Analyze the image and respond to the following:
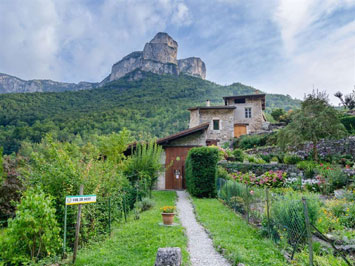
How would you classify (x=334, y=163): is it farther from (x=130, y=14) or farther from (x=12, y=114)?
(x=12, y=114)

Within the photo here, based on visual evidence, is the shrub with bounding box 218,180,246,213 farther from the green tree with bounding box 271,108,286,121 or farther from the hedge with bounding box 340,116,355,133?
the green tree with bounding box 271,108,286,121

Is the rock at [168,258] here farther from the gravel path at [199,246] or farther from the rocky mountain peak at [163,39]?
the rocky mountain peak at [163,39]

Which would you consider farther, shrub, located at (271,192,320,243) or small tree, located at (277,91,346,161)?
small tree, located at (277,91,346,161)

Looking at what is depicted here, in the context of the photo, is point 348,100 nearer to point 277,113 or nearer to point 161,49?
point 277,113

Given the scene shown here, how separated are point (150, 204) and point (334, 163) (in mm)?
11490

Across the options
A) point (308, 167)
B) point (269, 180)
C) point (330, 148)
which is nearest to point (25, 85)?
point (269, 180)

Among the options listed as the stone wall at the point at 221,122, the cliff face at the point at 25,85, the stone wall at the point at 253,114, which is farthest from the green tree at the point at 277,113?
the cliff face at the point at 25,85

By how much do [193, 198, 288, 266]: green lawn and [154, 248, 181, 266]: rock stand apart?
1.16 meters

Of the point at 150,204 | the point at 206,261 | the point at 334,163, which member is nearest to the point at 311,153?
the point at 334,163

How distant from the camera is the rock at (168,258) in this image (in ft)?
12.9

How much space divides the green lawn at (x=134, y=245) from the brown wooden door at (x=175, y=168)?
9631 millimetres

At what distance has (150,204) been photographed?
35.0ft

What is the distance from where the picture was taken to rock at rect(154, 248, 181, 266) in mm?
3932

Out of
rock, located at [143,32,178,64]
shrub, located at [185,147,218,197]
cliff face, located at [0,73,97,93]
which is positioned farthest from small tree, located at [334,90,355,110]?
cliff face, located at [0,73,97,93]
